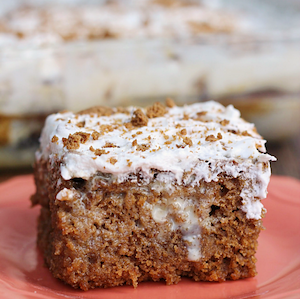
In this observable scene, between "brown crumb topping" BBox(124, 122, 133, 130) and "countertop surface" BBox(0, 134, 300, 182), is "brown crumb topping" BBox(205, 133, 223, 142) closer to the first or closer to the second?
"brown crumb topping" BBox(124, 122, 133, 130)

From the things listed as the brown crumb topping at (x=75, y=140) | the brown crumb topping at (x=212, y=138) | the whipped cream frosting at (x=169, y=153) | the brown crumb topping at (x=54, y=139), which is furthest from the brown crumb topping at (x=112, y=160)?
the brown crumb topping at (x=212, y=138)

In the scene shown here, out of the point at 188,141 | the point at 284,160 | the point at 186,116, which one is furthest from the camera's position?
the point at 284,160

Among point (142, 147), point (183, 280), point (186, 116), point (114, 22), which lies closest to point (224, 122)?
point (186, 116)

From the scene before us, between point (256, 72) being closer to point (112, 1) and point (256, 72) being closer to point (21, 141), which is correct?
point (21, 141)

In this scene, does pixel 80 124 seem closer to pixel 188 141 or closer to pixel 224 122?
pixel 188 141

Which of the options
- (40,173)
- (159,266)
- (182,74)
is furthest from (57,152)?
(182,74)

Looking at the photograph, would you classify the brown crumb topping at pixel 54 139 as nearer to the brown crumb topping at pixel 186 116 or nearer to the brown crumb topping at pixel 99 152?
the brown crumb topping at pixel 99 152
